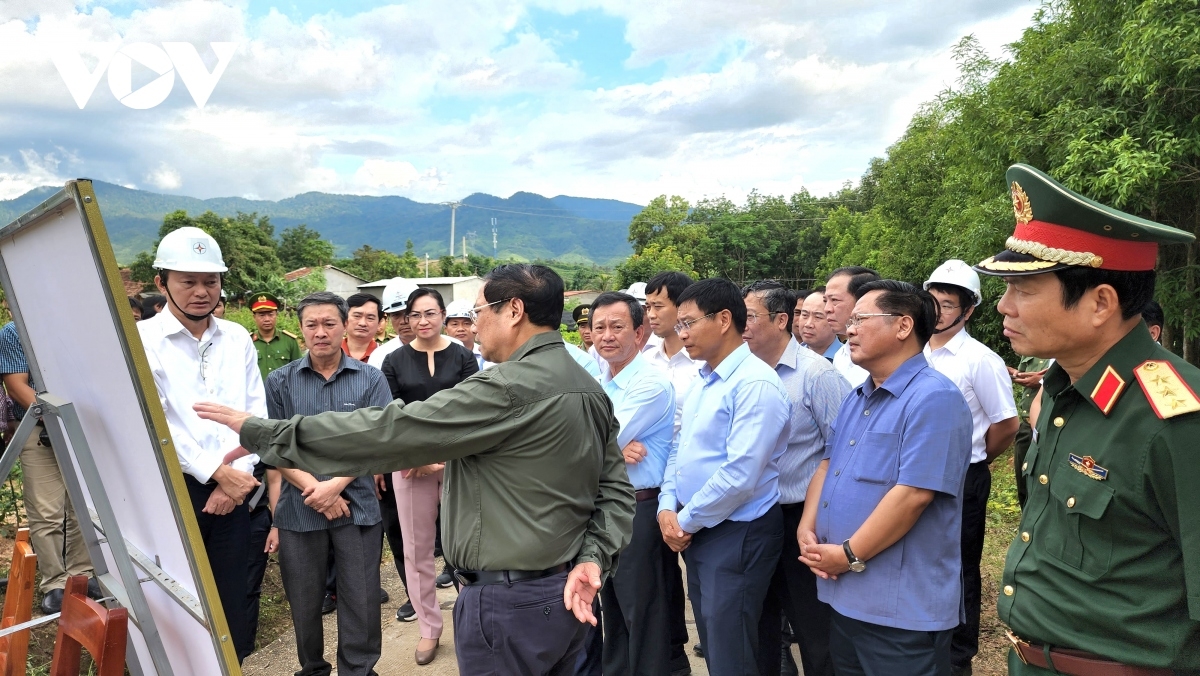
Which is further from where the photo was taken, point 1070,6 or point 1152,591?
point 1070,6

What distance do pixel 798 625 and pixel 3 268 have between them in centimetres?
340

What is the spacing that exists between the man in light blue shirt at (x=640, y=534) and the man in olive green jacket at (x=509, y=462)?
1045 millimetres

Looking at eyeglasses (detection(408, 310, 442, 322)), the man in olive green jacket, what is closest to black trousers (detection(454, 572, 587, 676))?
the man in olive green jacket

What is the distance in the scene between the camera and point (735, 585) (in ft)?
10.1

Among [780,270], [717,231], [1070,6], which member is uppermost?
[1070,6]

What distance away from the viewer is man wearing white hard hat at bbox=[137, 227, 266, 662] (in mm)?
3182

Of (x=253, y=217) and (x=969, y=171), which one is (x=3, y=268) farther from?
(x=253, y=217)

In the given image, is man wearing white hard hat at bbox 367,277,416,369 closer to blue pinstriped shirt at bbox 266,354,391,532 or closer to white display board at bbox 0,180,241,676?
blue pinstriped shirt at bbox 266,354,391,532

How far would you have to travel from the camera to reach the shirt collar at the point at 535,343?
2465 millimetres

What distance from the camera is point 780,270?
7344 centimetres

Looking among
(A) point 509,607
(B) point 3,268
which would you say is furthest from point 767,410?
(B) point 3,268

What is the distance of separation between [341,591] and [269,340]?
3.92 metres

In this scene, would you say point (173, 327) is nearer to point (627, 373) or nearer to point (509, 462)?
point (509, 462)

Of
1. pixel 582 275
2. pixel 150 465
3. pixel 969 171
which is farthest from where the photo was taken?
pixel 582 275
